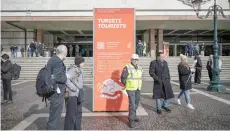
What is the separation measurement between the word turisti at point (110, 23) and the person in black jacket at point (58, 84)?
2.90 m

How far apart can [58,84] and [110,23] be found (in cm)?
329

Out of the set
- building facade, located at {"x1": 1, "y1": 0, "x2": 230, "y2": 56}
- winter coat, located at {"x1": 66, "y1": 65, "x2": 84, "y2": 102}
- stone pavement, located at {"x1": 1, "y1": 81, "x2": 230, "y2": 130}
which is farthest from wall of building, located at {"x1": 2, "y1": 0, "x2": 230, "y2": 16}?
winter coat, located at {"x1": 66, "y1": 65, "x2": 84, "y2": 102}

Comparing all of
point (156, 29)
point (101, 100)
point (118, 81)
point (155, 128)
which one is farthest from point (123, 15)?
point (156, 29)

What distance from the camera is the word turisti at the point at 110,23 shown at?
7379mm

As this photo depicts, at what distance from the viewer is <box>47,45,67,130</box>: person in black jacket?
14.6 ft

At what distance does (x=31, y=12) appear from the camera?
30.4 m

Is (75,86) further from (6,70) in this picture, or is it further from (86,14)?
(86,14)

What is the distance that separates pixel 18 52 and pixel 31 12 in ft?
21.5

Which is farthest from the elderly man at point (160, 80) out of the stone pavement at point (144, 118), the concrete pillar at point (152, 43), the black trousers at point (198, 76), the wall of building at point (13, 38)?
the wall of building at point (13, 38)

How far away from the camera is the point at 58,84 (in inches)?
180

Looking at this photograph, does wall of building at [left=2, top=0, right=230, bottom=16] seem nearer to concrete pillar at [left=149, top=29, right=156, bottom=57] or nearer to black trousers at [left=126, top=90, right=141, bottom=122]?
concrete pillar at [left=149, top=29, right=156, bottom=57]

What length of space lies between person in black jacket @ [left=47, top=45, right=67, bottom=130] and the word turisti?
9.52 feet

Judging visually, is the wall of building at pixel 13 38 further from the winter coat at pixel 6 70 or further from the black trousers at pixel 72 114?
the black trousers at pixel 72 114

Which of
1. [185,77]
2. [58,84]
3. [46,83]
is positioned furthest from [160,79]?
[46,83]
